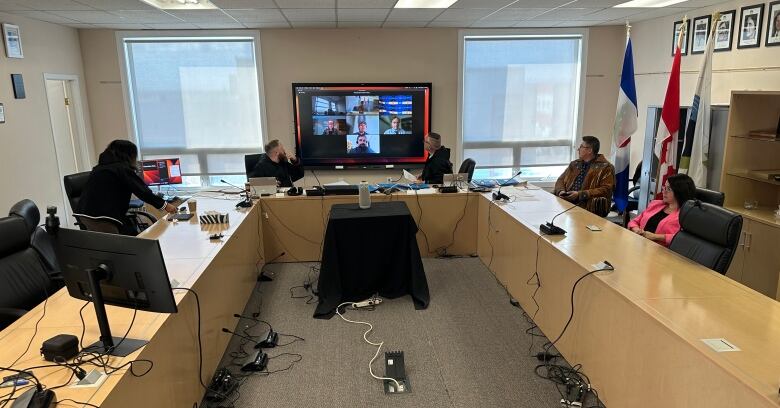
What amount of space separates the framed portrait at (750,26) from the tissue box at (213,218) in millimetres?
5194

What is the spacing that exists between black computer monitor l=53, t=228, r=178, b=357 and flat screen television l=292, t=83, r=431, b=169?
477 cm

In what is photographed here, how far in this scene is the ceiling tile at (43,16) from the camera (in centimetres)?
478

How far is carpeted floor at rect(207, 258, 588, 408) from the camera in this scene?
2699 millimetres

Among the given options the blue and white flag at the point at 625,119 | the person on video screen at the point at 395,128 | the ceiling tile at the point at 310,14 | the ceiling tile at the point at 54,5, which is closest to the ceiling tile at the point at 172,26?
the ceiling tile at the point at 54,5

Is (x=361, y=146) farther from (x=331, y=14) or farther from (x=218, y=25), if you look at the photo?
(x=218, y=25)

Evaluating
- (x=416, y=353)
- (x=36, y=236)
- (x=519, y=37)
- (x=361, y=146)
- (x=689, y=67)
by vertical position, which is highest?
(x=519, y=37)

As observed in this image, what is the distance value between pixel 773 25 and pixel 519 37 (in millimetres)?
3027

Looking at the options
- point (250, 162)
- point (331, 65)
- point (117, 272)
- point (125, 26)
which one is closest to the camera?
point (117, 272)

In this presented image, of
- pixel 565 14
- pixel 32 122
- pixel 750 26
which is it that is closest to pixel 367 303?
pixel 565 14

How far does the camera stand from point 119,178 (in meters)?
3.89

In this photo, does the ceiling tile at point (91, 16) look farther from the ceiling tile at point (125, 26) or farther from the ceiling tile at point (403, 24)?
the ceiling tile at point (403, 24)

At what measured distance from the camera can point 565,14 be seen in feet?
18.2

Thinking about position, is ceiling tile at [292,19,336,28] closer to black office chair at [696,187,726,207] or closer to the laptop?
the laptop

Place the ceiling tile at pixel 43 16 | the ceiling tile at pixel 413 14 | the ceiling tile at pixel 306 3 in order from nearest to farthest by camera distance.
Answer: the ceiling tile at pixel 306 3, the ceiling tile at pixel 43 16, the ceiling tile at pixel 413 14
